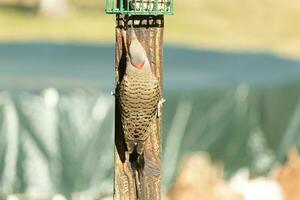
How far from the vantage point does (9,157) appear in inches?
209

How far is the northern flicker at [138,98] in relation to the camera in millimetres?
2686

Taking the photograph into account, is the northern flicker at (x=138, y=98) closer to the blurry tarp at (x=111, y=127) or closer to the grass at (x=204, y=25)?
the blurry tarp at (x=111, y=127)

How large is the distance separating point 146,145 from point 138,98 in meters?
0.15

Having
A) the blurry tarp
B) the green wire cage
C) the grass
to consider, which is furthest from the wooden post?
the grass

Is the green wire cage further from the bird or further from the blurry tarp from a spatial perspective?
the blurry tarp

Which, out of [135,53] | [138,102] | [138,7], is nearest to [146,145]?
[138,102]

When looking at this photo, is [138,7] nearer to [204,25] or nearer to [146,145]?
[146,145]

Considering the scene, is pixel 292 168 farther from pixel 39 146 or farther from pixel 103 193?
pixel 39 146

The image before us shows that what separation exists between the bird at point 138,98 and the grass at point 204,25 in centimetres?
1095

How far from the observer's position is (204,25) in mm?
15219

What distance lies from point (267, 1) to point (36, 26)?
416cm

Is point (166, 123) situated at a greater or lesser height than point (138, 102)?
lesser

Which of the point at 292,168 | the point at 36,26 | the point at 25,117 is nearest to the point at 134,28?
the point at 25,117

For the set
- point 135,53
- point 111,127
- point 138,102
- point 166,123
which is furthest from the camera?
point 166,123
